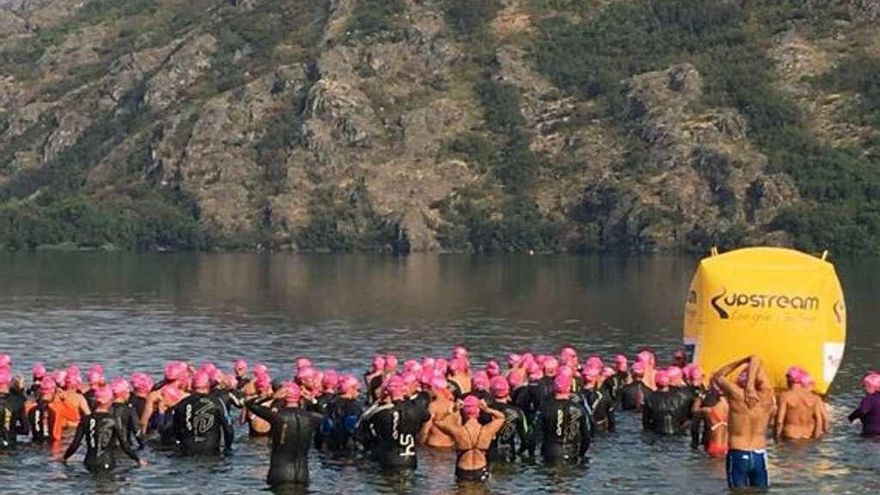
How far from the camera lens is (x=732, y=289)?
143ft

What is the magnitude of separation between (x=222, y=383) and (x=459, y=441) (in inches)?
365

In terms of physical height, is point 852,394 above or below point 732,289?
below

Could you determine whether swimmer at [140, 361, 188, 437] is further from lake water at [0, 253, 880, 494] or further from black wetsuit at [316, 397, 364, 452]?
black wetsuit at [316, 397, 364, 452]

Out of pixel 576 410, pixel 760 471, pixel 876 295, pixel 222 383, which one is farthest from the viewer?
pixel 876 295

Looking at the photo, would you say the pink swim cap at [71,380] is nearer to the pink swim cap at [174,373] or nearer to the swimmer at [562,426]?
the pink swim cap at [174,373]

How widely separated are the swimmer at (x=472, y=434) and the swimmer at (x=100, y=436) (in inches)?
294

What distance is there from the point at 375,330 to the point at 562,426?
2142 inches

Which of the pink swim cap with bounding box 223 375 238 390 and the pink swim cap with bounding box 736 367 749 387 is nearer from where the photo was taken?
the pink swim cap with bounding box 736 367 749 387

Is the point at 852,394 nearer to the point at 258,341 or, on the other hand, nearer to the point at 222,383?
the point at 222,383

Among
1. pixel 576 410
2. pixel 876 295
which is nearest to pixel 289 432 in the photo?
pixel 576 410

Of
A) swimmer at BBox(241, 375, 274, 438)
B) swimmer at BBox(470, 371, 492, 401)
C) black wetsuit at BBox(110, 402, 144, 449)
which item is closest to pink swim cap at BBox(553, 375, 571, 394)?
→ swimmer at BBox(470, 371, 492, 401)

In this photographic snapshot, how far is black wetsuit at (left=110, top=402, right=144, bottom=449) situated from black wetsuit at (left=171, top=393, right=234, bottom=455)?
1.10 meters

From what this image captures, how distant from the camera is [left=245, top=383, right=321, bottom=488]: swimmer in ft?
107

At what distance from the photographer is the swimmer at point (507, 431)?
3650cm
